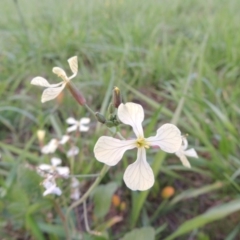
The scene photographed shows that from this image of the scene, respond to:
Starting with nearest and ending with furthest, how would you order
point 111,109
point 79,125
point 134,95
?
point 111,109 → point 79,125 → point 134,95

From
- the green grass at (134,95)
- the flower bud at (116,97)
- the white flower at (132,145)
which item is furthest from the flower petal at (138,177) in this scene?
the green grass at (134,95)

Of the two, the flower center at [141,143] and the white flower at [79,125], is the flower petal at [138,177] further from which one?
the white flower at [79,125]

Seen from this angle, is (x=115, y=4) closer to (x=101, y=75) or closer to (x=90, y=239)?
(x=101, y=75)

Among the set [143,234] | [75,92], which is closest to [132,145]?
[75,92]

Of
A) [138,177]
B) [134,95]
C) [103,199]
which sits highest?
[138,177]

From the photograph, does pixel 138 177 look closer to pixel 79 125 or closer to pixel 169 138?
pixel 169 138

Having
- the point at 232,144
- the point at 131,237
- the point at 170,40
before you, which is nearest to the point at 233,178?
the point at 232,144

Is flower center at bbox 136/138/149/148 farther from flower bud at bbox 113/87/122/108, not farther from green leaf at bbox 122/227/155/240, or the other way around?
green leaf at bbox 122/227/155/240
